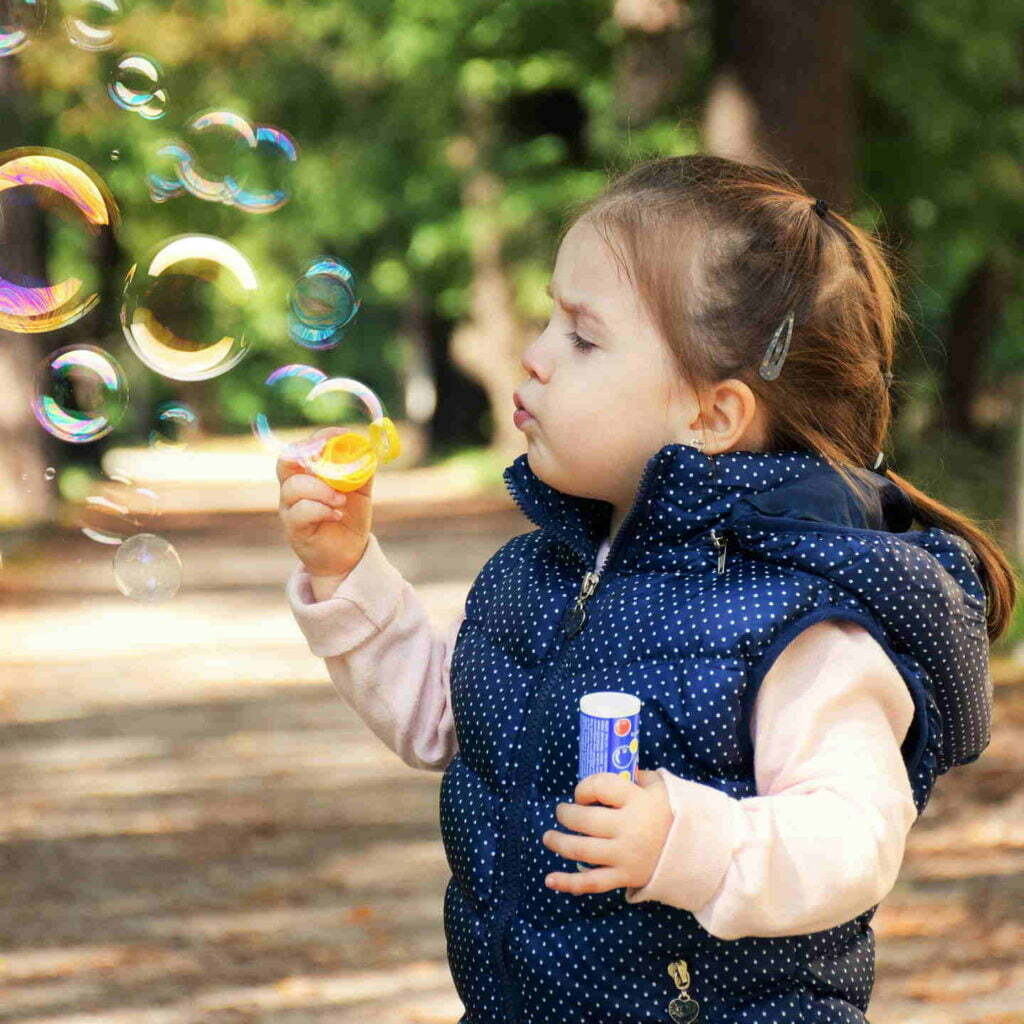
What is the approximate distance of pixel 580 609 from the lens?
6.68ft

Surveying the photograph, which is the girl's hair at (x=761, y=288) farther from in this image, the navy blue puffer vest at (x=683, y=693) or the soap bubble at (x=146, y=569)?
the soap bubble at (x=146, y=569)

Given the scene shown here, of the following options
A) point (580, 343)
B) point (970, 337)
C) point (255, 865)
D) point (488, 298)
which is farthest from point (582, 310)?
point (488, 298)

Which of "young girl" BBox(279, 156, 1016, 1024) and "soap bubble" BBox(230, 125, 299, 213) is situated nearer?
"young girl" BBox(279, 156, 1016, 1024)

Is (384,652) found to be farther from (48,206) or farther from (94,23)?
(94,23)

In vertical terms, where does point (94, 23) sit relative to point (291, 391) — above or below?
above

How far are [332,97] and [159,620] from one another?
437 inches

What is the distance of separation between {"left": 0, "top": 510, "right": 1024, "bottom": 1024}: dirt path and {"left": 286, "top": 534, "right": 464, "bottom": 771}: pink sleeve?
183 cm

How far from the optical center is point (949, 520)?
2195mm

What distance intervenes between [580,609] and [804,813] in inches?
16.5

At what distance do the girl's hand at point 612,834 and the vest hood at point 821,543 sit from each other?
13.8 inches

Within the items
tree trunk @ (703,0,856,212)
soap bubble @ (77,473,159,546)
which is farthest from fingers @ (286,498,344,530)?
tree trunk @ (703,0,856,212)

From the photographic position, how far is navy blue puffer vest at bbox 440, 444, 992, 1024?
186 centimetres

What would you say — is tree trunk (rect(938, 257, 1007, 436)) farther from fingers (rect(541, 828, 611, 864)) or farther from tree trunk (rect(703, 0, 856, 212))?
fingers (rect(541, 828, 611, 864))

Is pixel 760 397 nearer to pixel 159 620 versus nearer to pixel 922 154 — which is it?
pixel 159 620
